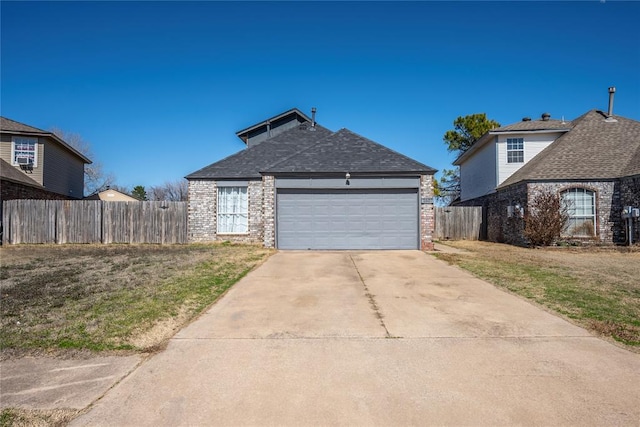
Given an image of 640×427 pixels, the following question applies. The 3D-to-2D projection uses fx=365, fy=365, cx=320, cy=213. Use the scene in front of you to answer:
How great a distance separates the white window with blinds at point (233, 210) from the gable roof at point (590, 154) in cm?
1230

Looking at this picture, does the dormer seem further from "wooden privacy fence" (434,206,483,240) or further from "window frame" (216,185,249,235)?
"wooden privacy fence" (434,206,483,240)

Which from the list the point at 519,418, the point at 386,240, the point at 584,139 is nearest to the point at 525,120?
the point at 584,139

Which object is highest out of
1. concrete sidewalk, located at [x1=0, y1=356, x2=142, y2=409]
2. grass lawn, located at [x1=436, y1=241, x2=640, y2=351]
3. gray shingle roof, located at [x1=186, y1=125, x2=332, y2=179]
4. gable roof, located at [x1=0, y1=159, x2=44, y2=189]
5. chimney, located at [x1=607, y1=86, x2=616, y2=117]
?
chimney, located at [x1=607, y1=86, x2=616, y2=117]

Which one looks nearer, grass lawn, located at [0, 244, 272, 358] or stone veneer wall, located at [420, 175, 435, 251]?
grass lawn, located at [0, 244, 272, 358]

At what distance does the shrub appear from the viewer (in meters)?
15.1

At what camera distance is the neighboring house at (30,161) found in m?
17.0

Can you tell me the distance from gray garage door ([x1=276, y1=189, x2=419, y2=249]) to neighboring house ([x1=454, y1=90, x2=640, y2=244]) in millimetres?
6467

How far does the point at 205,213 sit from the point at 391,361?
A: 1371 cm

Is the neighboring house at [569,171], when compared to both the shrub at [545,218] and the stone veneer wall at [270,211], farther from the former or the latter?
the stone veneer wall at [270,211]

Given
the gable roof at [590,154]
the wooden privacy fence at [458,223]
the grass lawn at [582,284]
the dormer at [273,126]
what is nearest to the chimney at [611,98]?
the gable roof at [590,154]

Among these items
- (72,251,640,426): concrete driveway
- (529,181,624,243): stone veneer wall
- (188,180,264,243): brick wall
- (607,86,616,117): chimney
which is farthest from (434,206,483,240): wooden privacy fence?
(72,251,640,426): concrete driveway

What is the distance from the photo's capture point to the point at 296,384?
10.9ft

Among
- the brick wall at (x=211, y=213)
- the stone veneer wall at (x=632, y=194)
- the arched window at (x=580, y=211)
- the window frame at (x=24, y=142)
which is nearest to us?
the stone veneer wall at (x=632, y=194)

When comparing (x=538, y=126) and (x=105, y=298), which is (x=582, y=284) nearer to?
(x=105, y=298)
